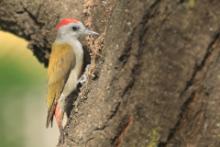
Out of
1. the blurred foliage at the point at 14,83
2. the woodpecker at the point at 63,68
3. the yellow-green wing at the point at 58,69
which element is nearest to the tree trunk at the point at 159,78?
the woodpecker at the point at 63,68

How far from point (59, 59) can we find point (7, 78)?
2.07 metres

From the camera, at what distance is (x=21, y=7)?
3.44 m

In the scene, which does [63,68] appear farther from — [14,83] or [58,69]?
[14,83]

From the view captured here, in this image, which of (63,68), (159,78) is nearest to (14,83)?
(63,68)

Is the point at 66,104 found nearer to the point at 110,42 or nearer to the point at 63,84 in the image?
the point at 63,84

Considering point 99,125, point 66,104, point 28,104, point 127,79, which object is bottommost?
point 28,104

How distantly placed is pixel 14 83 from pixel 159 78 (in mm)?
3654

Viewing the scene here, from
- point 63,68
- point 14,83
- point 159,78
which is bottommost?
point 14,83

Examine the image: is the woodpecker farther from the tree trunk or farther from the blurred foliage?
the blurred foliage

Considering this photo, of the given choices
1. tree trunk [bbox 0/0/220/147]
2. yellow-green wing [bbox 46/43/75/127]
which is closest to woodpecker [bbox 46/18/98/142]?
yellow-green wing [bbox 46/43/75/127]

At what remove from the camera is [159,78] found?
2203 mm

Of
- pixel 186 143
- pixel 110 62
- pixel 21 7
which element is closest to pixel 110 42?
pixel 110 62

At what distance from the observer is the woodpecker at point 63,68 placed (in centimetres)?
354

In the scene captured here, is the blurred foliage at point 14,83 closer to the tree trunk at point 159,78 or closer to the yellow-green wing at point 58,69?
the yellow-green wing at point 58,69
